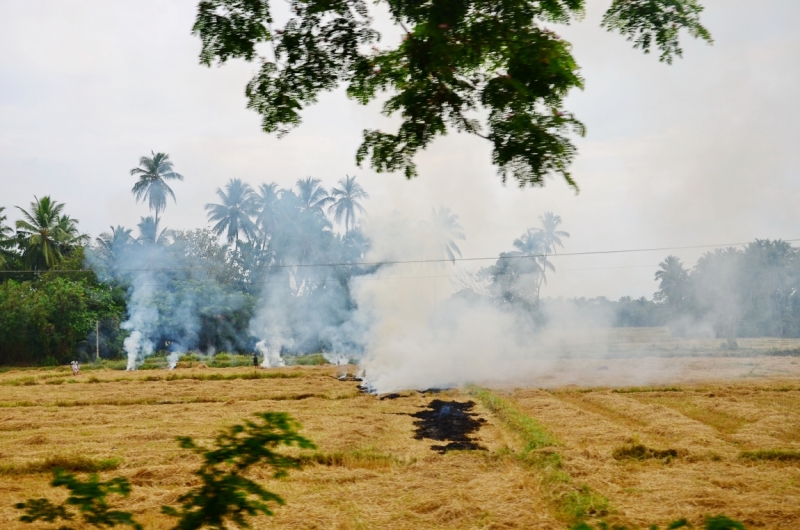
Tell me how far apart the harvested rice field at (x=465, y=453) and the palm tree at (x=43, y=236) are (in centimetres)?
2618

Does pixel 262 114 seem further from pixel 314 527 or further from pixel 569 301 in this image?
pixel 569 301

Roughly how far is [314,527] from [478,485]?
2768 mm

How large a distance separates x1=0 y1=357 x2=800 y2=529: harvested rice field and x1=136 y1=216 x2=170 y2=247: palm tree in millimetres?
27493

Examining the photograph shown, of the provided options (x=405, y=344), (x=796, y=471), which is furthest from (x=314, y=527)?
(x=405, y=344)

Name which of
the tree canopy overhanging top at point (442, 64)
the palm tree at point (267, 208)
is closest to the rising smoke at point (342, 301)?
the palm tree at point (267, 208)

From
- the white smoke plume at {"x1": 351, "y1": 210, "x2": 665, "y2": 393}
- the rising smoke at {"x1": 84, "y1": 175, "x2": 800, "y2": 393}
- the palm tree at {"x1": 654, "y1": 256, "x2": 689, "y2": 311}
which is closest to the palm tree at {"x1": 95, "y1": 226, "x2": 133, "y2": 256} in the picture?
the rising smoke at {"x1": 84, "y1": 175, "x2": 800, "y2": 393}

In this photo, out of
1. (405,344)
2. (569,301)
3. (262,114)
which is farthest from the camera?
(569,301)

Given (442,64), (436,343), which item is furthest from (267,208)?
(442,64)

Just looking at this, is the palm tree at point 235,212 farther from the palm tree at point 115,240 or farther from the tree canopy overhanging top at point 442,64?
the tree canopy overhanging top at point 442,64

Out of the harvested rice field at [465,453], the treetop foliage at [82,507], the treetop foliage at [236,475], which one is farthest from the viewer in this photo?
the harvested rice field at [465,453]

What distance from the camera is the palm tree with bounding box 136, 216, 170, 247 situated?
49.0m

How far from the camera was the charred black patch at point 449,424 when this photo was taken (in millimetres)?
12702

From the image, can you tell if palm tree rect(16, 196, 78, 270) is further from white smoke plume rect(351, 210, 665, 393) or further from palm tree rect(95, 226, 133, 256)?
white smoke plume rect(351, 210, 665, 393)

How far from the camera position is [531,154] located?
3742 mm
